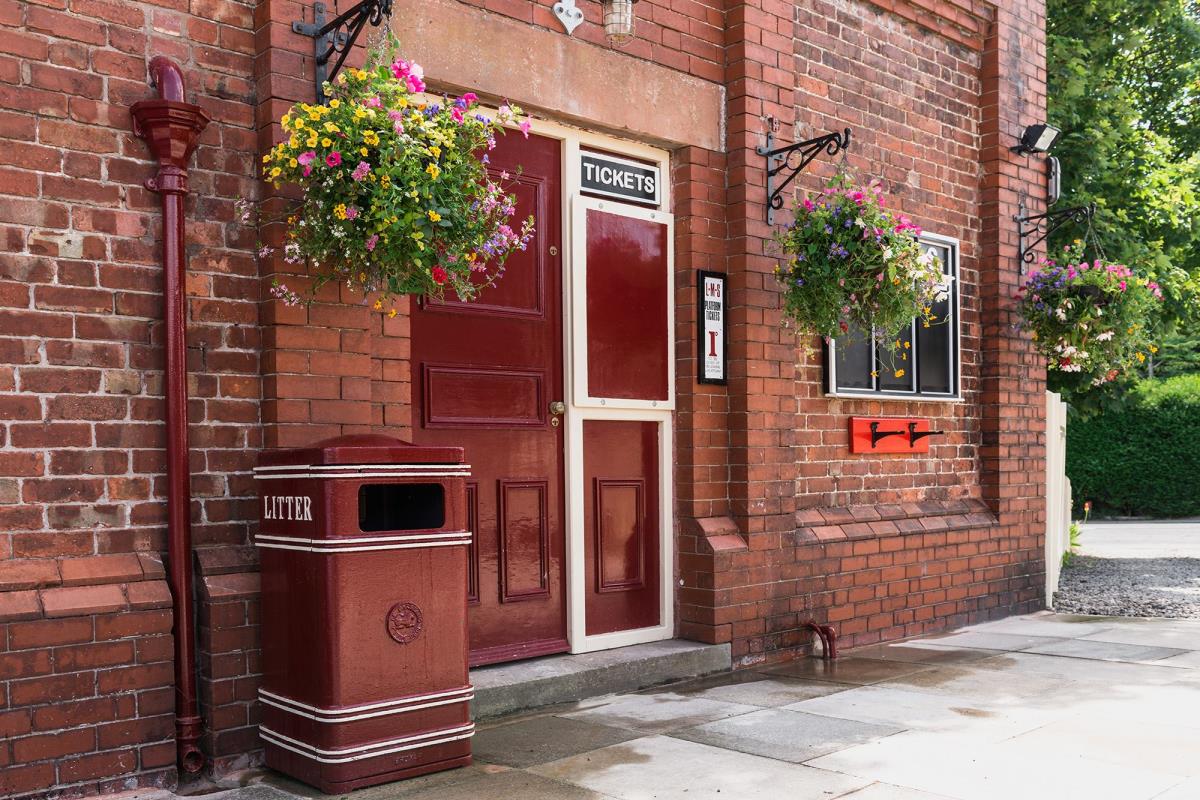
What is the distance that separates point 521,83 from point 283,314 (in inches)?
72.6

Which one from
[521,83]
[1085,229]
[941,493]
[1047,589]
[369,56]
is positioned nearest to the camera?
[369,56]

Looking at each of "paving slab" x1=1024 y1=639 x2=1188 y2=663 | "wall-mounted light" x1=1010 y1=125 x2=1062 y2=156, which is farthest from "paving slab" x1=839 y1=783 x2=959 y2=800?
"wall-mounted light" x1=1010 y1=125 x2=1062 y2=156

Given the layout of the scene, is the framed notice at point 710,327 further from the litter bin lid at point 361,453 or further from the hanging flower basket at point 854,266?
the litter bin lid at point 361,453

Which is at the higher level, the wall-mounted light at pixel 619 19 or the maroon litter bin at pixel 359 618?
the wall-mounted light at pixel 619 19

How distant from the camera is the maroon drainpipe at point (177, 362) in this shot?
3961 mm

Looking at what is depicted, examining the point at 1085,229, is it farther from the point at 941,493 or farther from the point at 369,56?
the point at 369,56

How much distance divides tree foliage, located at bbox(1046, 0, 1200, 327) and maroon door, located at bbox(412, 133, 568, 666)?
7.18 m

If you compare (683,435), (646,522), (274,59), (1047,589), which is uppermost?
(274,59)

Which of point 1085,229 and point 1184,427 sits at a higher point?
point 1085,229

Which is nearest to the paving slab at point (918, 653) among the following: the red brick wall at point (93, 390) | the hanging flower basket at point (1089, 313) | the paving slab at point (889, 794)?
the hanging flower basket at point (1089, 313)

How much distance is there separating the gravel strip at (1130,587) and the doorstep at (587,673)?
418 centimetres

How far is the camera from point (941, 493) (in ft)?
26.1

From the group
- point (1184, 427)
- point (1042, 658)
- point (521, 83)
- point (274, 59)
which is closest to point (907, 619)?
point (1042, 658)

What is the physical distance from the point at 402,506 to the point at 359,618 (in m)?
0.68
